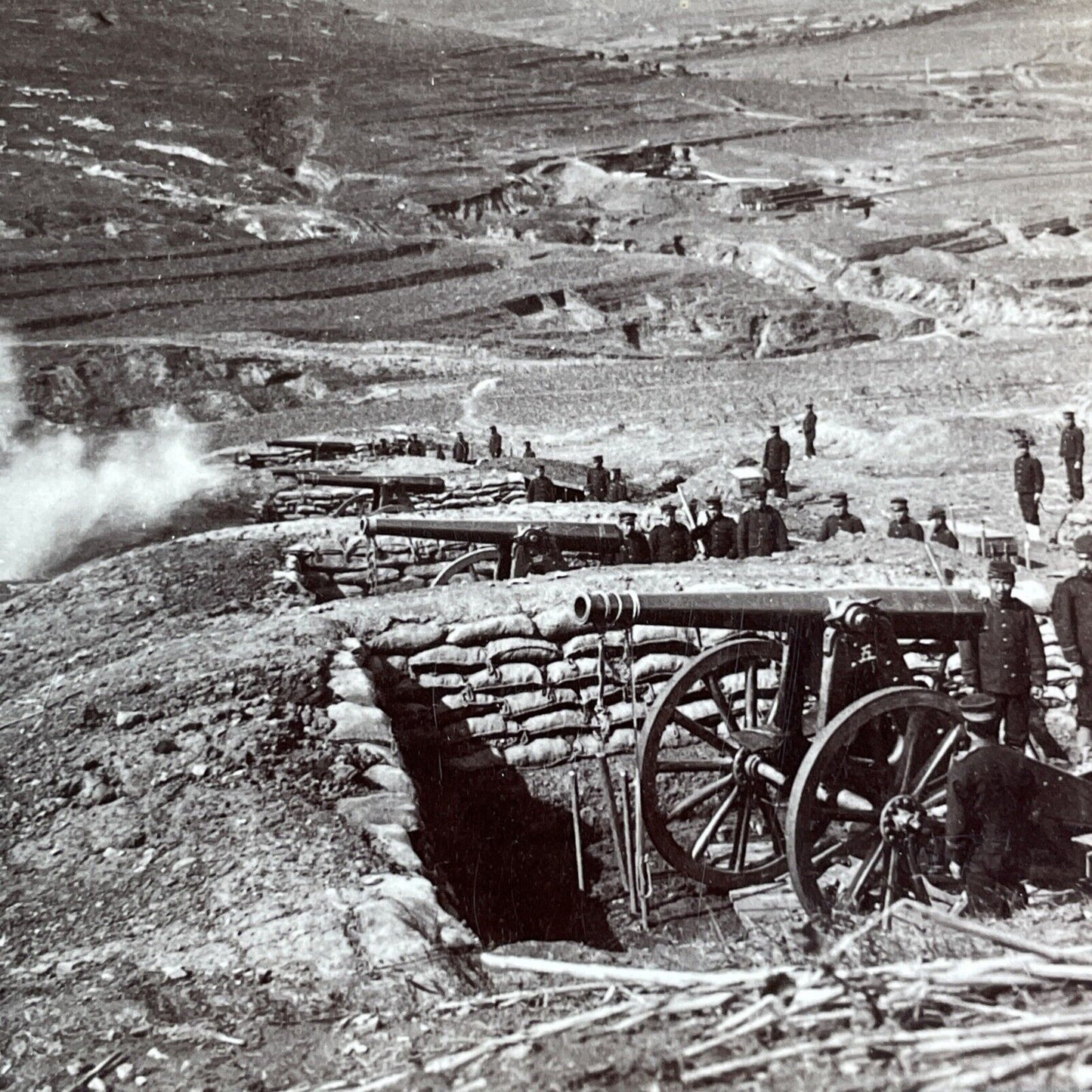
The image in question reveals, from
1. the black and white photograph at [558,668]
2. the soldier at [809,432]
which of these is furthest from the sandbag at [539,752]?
the soldier at [809,432]

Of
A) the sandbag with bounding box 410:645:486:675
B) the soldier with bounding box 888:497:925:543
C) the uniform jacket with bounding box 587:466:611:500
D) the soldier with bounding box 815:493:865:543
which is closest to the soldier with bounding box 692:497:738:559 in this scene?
the soldier with bounding box 815:493:865:543

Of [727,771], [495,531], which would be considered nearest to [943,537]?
[495,531]

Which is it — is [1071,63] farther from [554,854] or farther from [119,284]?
[554,854]

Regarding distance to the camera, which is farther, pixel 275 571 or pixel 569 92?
pixel 569 92

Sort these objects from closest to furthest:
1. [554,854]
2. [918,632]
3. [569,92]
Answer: [918,632] < [554,854] < [569,92]

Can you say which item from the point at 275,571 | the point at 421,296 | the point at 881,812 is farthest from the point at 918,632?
the point at 421,296

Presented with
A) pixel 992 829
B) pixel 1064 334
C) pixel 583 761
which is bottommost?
pixel 583 761

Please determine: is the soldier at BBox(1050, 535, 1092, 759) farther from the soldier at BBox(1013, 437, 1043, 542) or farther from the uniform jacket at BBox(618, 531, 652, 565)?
the soldier at BBox(1013, 437, 1043, 542)

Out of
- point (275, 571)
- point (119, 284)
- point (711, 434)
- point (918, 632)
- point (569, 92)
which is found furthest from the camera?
point (569, 92)
